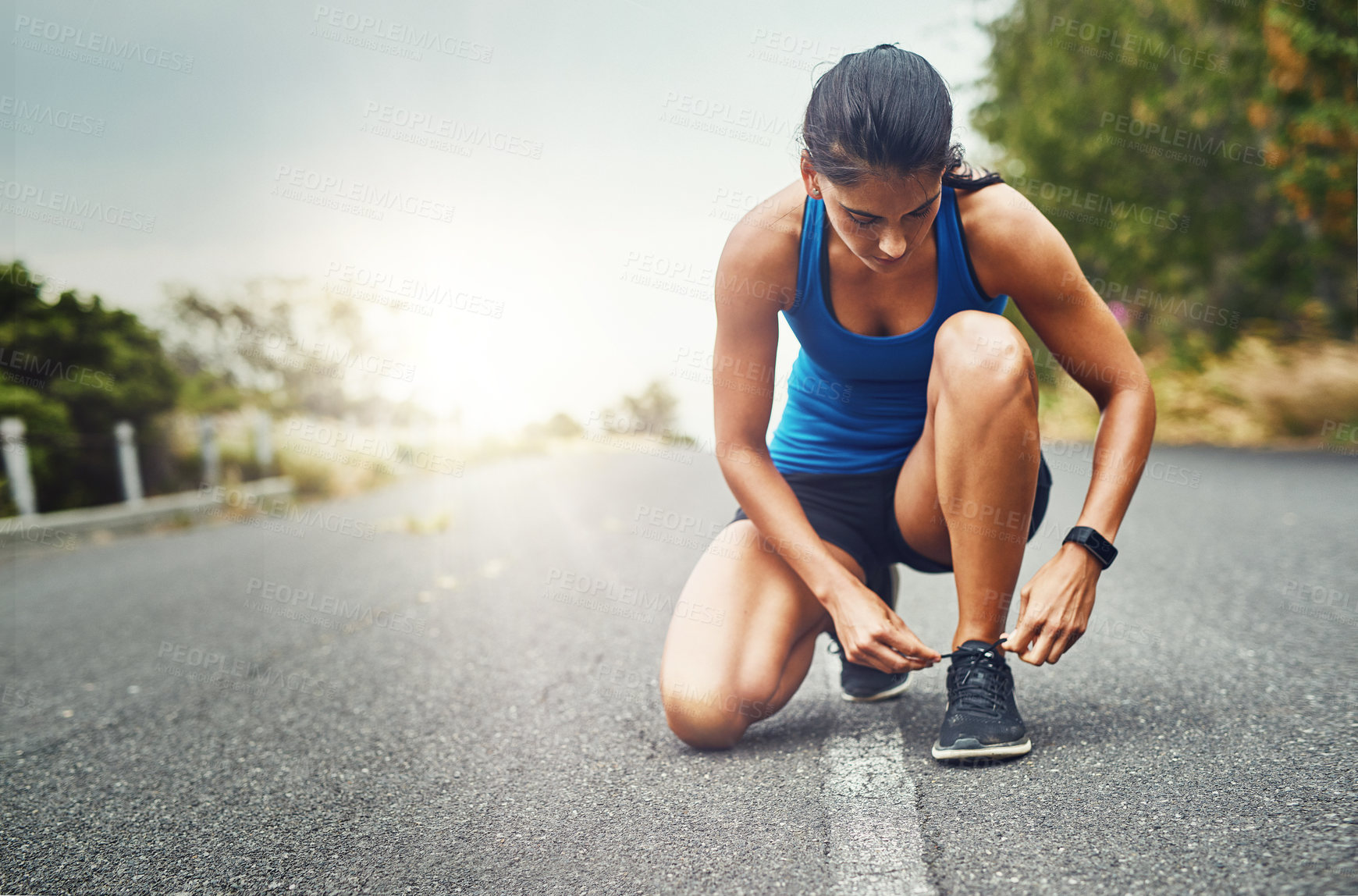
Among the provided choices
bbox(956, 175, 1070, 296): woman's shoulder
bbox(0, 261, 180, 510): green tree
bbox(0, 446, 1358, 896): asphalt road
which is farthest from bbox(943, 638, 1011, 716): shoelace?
bbox(0, 261, 180, 510): green tree

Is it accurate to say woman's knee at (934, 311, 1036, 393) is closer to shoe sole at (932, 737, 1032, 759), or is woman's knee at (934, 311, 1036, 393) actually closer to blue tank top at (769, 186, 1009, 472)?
blue tank top at (769, 186, 1009, 472)

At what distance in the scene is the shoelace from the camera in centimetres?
195

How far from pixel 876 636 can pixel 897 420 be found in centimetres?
65

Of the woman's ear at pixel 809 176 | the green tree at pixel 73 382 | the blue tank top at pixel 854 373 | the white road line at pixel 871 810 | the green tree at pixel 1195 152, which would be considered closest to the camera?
the white road line at pixel 871 810

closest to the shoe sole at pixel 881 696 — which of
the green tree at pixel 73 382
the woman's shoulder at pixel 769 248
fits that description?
the woman's shoulder at pixel 769 248

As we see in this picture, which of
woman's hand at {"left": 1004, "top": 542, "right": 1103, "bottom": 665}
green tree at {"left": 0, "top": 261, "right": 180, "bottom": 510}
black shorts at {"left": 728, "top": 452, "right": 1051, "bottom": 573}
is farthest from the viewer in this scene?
green tree at {"left": 0, "top": 261, "right": 180, "bottom": 510}

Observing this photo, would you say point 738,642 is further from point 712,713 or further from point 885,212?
point 885,212

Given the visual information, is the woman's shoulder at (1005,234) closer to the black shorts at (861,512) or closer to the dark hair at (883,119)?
the dark hair at (883,119)

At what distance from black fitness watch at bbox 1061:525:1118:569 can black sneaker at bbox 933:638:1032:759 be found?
273 mm

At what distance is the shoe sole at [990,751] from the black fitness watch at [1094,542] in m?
0.43

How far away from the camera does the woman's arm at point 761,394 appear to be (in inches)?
82.4

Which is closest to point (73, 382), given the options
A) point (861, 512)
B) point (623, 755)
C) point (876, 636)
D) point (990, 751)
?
point (623, 755)

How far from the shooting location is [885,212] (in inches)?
70.7

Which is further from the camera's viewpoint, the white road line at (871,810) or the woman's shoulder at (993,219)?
the woman's shoulder at (993,219)
